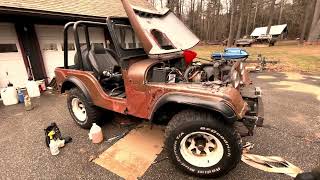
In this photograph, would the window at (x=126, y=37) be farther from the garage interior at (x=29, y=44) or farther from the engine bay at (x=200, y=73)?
the garage interior at (x=29, y=44)

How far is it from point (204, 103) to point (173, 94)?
0.42m

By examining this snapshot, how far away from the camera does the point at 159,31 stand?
10.4 feet

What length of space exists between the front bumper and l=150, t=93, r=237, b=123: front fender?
0.43 m

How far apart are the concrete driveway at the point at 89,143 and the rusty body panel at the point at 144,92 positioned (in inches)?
32.1

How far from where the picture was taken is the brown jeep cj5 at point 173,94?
239 centimetres

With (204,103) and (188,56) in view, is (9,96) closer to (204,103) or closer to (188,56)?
(188,56)

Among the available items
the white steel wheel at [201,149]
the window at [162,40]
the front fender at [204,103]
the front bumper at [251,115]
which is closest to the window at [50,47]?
the window at [162,40]

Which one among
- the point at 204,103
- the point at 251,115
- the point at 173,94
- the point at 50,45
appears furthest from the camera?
the point at 50,45

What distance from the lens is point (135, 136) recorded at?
3.76 m

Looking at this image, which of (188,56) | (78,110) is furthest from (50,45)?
(188,56)

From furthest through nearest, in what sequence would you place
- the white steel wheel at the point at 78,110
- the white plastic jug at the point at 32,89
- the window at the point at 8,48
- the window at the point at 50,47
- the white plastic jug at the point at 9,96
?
the window at the point at 50,47
the window at the point at 8,48
the white plastic jug at the point at 32,89
the white plastic jug at the point at 9,96
the white steel wheel at the point at 78,110

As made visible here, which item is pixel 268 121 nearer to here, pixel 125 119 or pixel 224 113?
pixel 224 113

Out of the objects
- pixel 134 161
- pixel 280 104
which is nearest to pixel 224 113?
pixel 134 161

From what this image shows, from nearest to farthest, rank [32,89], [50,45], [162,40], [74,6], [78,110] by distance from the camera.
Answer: [162,40] < [78,110] < [32,89] < [50,45] < [74,6]
